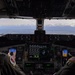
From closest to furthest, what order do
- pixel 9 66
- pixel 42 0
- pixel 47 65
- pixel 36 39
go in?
pixel 9 66
pixel 42 0
pixel 47 65
pixel 36 39

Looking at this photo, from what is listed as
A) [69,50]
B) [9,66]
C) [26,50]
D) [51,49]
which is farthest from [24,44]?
[9,66]

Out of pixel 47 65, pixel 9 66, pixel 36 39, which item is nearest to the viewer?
pixel 9 66

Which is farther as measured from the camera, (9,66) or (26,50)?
(26,50)

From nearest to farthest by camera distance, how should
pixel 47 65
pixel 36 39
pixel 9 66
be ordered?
pixel 9 66, pixel 47 65, pixel 36 39

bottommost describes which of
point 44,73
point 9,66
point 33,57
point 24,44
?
point 9,66

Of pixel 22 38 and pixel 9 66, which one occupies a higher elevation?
pixel 22 38

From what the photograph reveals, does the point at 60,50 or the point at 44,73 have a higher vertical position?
the point at 60,50

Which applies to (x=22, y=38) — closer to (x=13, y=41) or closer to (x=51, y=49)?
(x=13, y=41)

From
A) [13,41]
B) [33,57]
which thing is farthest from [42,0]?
[13,41]

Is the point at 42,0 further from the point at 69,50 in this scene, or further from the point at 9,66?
the point at 9,66
